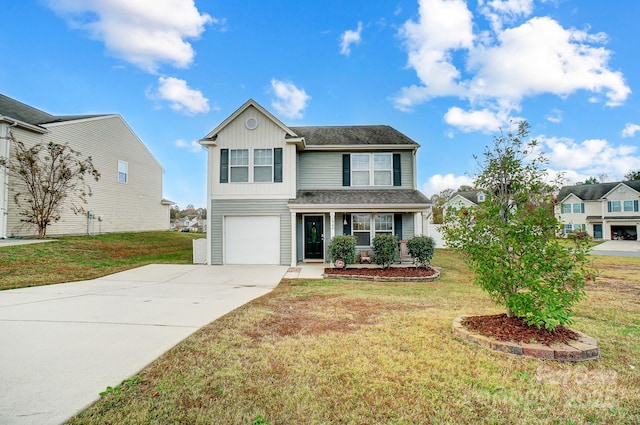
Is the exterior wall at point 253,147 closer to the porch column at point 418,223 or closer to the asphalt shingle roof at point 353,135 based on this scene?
the asphalt shingle roof at point 353,135

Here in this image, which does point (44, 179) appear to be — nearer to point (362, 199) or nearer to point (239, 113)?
point (239, 113)

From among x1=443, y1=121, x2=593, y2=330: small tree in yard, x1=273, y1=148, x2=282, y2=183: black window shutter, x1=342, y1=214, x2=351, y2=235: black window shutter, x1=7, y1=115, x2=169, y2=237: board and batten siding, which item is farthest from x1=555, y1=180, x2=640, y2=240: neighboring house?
x1=7, y1=115, x2=169, y2=237: board and batten siding

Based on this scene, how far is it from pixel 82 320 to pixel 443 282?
9.32 metres

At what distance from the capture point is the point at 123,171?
2009 centimetres

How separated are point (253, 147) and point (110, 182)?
38.6 feet

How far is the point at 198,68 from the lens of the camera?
1565cm

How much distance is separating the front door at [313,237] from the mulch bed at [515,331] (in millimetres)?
9445

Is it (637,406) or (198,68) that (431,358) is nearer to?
(637,406)

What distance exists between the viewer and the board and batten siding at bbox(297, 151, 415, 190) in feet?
46.4

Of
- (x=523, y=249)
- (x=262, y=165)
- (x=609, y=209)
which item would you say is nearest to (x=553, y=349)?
(x=523, y=249)

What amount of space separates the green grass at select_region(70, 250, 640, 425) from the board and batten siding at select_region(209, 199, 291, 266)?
7715 mm

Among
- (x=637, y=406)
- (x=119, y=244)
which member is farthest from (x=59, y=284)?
(x=637, y=406)

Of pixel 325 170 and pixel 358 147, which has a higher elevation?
pixel 358 147

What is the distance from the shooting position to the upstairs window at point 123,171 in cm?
1972
